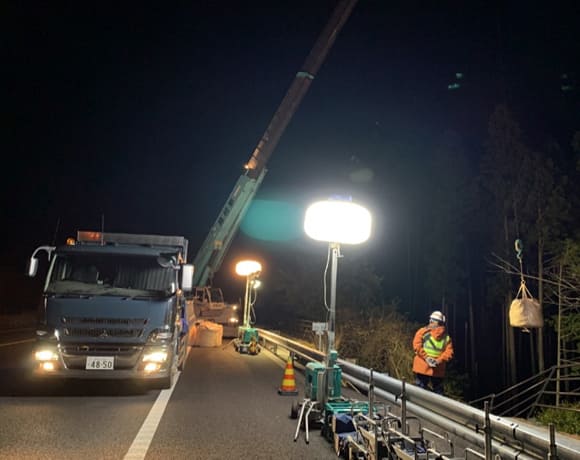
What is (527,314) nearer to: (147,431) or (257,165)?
(147,431)

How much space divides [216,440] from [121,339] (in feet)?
10.2

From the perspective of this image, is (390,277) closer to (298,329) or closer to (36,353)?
(298,329)

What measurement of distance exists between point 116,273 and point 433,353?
5817 mm

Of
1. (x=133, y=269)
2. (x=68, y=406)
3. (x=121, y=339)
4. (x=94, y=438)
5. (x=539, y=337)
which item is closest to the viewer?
(x=94, y=438)

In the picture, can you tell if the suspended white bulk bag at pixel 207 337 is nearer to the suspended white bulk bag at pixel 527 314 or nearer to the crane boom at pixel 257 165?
the crane boom at pixel 257 165

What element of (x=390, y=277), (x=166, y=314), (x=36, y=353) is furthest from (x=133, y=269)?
(x=390, y=277)

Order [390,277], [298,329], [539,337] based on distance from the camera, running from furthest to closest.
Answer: [390,277], [298,329], [539,337]

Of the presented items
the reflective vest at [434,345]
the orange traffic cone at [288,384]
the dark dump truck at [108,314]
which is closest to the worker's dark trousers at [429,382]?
the reflective vest at [434,345]

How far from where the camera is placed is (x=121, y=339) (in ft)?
25.9

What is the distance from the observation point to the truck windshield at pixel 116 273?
8.45 m

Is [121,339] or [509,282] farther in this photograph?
[509,282]

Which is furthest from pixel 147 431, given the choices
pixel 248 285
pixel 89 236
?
pixel 248 285

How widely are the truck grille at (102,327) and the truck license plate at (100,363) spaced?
1.16ft

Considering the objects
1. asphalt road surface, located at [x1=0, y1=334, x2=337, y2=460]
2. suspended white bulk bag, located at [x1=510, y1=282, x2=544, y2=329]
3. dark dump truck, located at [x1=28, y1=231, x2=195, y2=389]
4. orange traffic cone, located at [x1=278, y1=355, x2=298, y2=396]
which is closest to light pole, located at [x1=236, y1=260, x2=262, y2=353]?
asphalt road surface, located at [x1=0, y1=334, x2=337, y2=460]
